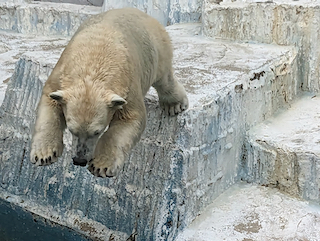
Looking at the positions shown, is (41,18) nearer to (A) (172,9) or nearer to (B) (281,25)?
(A) (172,9)

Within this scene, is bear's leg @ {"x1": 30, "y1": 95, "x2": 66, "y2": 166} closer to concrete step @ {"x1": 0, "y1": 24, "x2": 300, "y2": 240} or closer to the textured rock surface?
concrete step @ {"x1": 0, "y1": 24, "x2": 300, "y2": 240}

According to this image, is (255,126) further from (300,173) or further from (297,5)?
(297,5)

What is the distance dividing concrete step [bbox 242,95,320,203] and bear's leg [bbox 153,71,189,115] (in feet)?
3.36

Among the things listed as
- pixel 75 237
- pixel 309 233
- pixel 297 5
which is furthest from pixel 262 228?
pixel 297 5

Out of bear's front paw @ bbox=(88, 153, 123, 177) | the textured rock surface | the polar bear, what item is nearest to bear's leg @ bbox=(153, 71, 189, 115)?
the polar bear

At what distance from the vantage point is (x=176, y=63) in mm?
4773

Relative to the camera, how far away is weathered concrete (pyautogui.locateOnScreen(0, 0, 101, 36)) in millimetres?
8836

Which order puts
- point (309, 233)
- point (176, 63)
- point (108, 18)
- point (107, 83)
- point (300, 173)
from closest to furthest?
point (107, 83) → point (108, 18) → point (309, 233) → point (300, 173) → point (176, 63)

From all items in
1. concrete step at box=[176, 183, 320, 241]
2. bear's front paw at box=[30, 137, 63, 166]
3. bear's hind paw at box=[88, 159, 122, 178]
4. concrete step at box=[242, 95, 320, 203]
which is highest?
bear's front paw at box=[30, 137, 63, 166]

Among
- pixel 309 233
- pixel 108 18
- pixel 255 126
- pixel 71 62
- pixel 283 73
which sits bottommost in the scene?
pixel 309 233

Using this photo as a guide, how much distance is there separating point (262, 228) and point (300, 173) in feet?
2.12

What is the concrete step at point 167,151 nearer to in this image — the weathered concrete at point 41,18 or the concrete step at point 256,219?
the concrete step at point 256,219

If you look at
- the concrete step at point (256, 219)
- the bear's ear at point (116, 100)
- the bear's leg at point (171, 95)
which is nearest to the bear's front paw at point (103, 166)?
the bear's ear at point (116, 100)

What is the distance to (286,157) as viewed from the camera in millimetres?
4000
